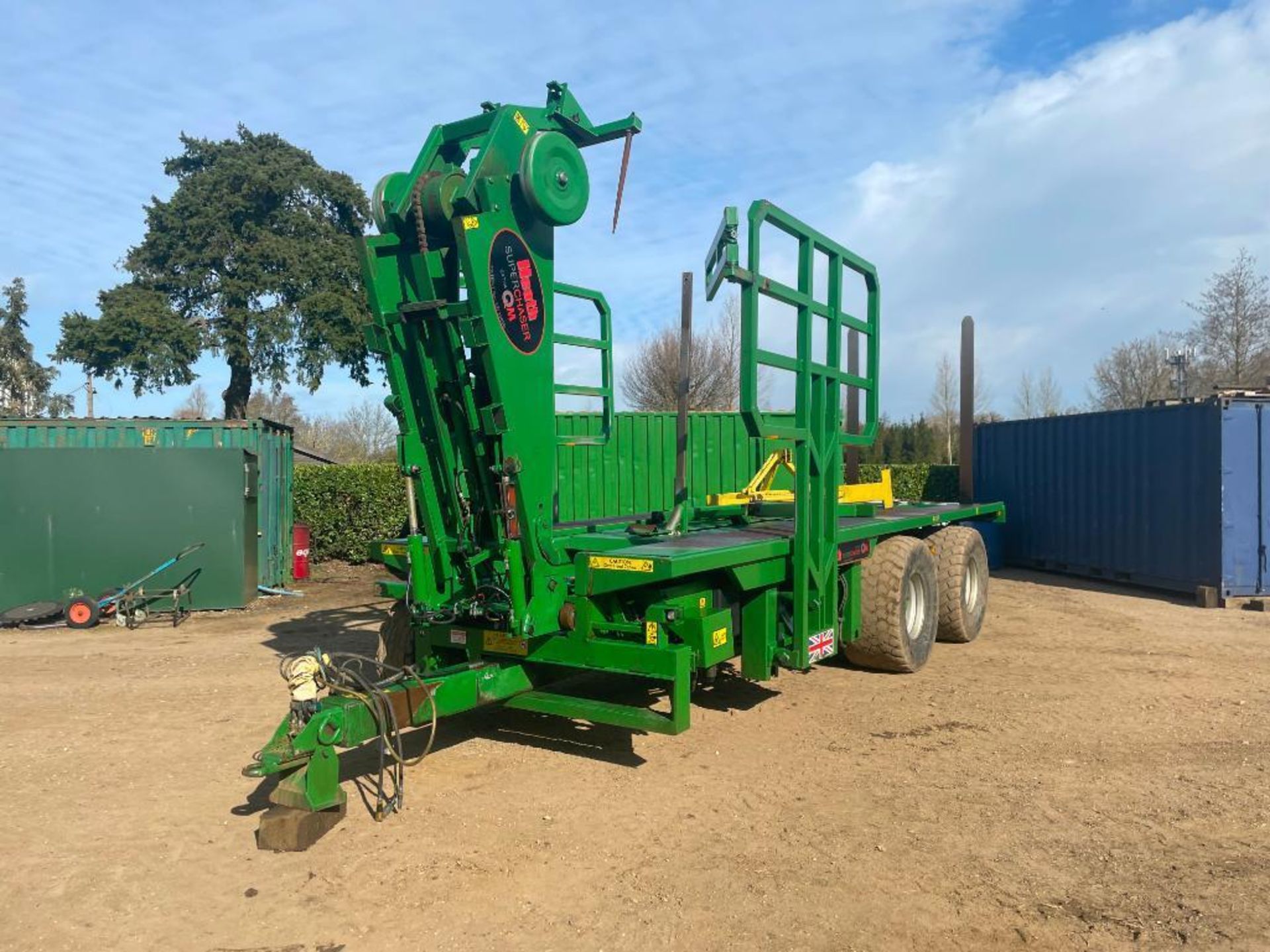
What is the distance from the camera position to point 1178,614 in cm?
1067

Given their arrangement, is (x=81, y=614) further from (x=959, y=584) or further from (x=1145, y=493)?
(x=1145, y=493)

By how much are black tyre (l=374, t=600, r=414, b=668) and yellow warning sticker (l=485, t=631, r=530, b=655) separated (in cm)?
106

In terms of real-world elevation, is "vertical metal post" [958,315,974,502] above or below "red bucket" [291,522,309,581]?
above

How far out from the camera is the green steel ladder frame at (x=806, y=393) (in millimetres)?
5188

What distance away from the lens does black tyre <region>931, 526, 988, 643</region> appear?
869 cm

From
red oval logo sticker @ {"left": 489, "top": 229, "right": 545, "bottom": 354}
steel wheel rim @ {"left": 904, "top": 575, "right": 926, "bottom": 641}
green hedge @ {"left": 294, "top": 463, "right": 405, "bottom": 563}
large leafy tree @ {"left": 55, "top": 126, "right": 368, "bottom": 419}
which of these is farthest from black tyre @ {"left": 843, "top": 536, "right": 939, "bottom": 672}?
large leafy tree @ {"left": 55, "top": 126, "right": 368, "bottom": 419}

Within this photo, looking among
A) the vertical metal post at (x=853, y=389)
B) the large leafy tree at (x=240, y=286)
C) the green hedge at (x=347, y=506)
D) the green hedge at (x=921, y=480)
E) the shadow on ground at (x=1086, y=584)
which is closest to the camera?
the vertical metal post at (x=853, y=389)

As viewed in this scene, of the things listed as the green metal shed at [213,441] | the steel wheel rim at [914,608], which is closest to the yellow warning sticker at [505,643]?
the steel wheel rim at [914,608]

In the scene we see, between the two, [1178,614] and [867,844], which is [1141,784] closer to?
[867,844]

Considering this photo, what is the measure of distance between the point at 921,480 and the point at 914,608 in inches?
455

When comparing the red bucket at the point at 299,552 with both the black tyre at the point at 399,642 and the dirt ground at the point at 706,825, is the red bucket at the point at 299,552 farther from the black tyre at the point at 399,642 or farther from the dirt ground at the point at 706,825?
the black tyre at the point at 399,642

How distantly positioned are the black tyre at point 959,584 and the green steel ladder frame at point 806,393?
2.52 m

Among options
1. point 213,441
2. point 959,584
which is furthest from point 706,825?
point 213,441

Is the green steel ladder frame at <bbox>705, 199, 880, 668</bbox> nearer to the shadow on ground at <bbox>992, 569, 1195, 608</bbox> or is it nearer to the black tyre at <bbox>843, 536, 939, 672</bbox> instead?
the black tyre at <bbox>843, 536, 939, 672</bbox>
